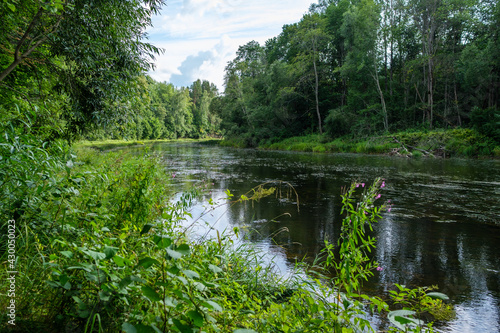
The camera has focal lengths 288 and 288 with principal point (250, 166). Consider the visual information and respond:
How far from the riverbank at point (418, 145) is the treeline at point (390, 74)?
965 millimetres

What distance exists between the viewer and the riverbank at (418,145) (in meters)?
18.7

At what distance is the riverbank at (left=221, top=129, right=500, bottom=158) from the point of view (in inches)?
738

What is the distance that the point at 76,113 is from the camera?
19.0ft

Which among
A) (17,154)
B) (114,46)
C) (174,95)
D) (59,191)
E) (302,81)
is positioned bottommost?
(59,191)

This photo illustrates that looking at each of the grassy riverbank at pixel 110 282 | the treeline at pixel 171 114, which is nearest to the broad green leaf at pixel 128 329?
the grassy riverbank at pixel 110 282

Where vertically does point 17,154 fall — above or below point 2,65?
below

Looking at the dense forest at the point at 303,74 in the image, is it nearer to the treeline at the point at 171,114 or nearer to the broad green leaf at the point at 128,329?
the treeline at the point at 171,114

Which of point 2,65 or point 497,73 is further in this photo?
point 497,73

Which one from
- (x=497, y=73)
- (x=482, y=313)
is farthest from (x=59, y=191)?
(x=497, y=73)

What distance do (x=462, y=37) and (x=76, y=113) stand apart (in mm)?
33046

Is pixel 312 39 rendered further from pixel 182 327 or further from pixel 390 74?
pixel 182 327

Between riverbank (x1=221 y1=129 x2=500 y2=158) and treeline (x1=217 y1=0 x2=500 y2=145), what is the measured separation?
0.96 meters

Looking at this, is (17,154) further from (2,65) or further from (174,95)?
(174,95)

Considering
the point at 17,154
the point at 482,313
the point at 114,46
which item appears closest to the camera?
the point at 17,154
